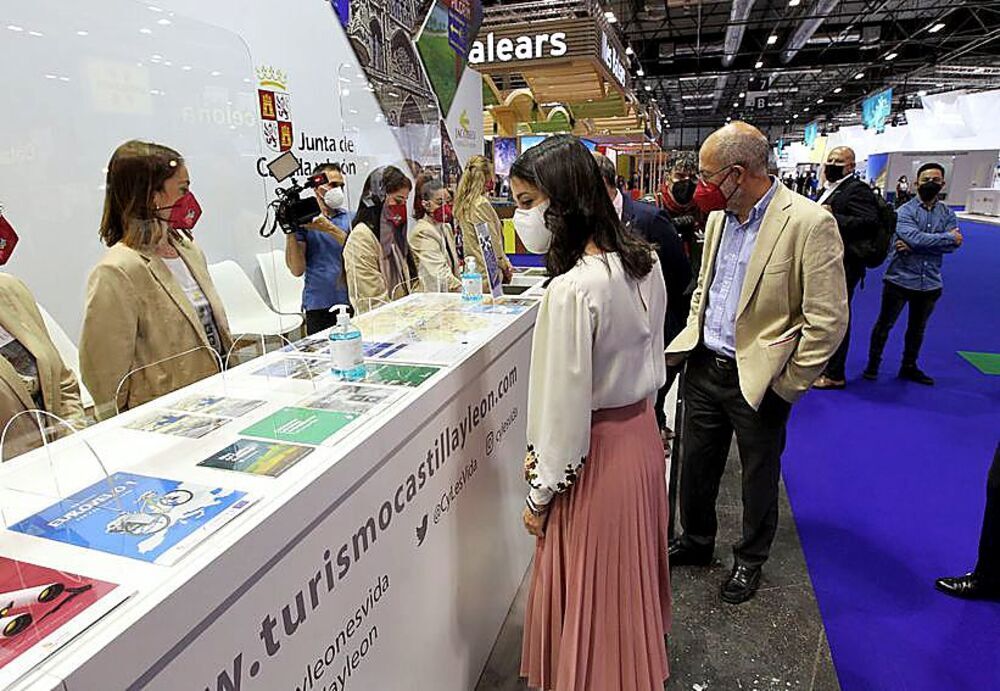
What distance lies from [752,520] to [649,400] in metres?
1.01

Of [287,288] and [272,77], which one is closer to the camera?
[272,77]

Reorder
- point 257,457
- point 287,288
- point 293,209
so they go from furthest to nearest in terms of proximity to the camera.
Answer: point 287,288
point 293,209
point 257,457

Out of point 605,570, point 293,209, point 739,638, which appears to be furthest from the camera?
point 293,209

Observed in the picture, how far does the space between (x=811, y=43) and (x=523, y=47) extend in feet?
50.5

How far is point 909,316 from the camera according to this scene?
4629 millimetres

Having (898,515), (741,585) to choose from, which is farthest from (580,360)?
(898,515)

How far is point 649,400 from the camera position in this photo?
5.59ft

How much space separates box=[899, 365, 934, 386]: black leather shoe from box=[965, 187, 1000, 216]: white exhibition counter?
1894cm

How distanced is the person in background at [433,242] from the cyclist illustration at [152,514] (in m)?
2.09

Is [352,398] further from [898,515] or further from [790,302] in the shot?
[898,515]

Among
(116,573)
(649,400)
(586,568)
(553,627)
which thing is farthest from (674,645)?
(116,573)

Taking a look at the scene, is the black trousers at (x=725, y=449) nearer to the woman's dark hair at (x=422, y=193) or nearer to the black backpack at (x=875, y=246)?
the woman's dark hair at (x=422, y=193)

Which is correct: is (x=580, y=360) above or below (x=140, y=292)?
below

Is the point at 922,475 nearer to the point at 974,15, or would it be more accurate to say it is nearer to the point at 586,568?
the point at 586,568
